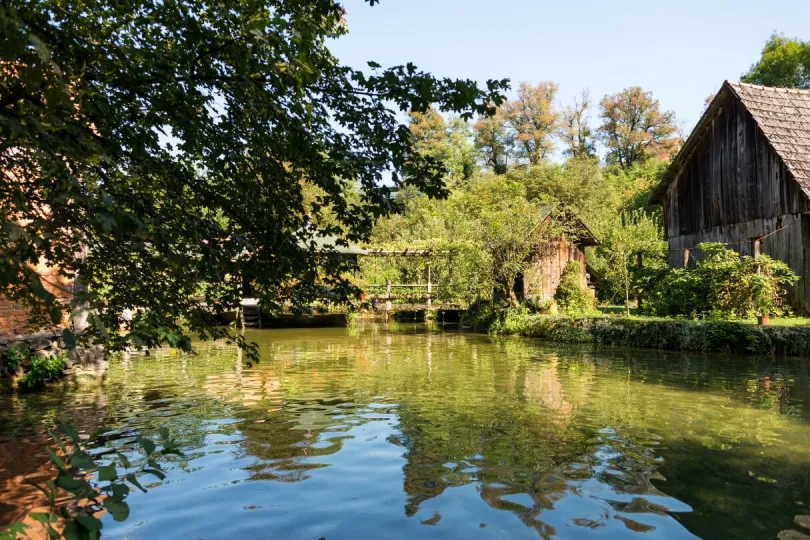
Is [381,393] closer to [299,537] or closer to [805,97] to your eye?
[299,537]

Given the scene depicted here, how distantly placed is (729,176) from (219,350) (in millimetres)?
18180

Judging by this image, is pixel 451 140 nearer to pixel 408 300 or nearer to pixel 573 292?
pixel 408 300

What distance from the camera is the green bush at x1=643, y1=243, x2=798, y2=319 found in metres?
18.8

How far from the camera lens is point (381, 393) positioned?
39.7 feet

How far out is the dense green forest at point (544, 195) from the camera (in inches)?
1061

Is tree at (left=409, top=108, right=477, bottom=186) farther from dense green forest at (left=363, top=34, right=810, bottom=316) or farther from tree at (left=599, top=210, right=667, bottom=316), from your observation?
tree at (left=599, top=210, right=667, bottom=316)

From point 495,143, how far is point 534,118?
184 inches

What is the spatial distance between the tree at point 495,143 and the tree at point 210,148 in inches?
2322

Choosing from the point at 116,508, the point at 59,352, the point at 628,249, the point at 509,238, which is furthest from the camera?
the point at 509,238

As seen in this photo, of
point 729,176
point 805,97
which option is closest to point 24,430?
point 729,176

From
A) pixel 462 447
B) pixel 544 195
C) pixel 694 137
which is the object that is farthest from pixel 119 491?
pixel 544 195

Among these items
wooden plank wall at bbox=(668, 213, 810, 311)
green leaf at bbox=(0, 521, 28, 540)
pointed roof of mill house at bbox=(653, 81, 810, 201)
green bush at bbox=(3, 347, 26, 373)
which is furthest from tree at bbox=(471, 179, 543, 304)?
green leaf at bbox=(0, 521, 28, 540)

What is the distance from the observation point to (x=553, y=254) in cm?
2889

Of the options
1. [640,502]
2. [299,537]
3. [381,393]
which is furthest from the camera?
[381,393]
